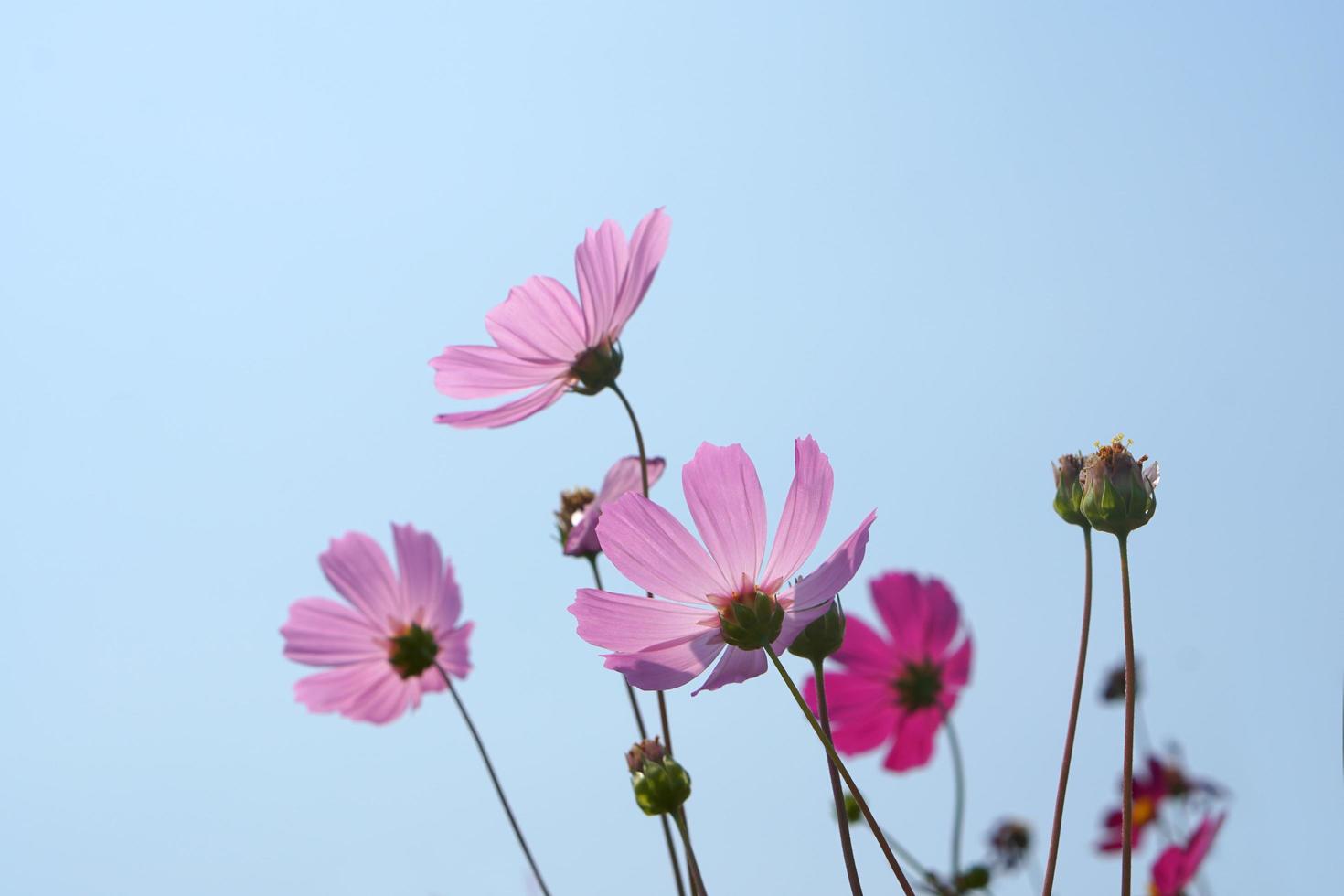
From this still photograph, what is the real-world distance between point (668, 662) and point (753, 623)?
0.17ft

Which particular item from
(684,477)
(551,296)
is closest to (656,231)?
(551,296)

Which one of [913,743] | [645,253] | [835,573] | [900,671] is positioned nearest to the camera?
[835,573]

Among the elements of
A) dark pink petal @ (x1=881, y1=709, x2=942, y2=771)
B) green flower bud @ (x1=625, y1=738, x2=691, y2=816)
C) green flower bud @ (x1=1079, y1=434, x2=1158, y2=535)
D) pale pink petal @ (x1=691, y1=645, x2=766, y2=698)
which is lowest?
green flower bud @ (x1=625, y1=738, x2=691, y2=816)

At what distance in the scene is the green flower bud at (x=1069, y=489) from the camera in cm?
67

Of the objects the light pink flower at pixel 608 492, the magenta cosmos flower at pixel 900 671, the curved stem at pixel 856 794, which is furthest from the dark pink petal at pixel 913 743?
the curved stem at pixel 856 794

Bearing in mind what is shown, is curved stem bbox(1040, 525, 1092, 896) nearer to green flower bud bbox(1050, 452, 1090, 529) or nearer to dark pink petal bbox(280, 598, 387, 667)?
green flower bud bbox(1050, 452, 1090, 529)

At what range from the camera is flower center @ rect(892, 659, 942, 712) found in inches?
62.2

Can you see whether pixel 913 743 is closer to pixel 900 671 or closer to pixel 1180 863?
pixel 900 671

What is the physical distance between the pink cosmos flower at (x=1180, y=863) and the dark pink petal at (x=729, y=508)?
67 centimetres

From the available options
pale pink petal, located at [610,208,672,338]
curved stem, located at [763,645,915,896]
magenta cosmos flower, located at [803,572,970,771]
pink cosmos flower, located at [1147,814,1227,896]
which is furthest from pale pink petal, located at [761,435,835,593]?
magenta cosmos flower, located at [803,572,970,771]

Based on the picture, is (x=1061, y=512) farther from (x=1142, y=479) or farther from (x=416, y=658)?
(x=416, y=658)

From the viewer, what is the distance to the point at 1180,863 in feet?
3.56

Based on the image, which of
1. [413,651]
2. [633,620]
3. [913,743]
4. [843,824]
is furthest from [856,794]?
[913,743]

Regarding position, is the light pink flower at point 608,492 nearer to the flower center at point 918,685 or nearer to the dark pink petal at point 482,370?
the dark pink petal at point 482,370
